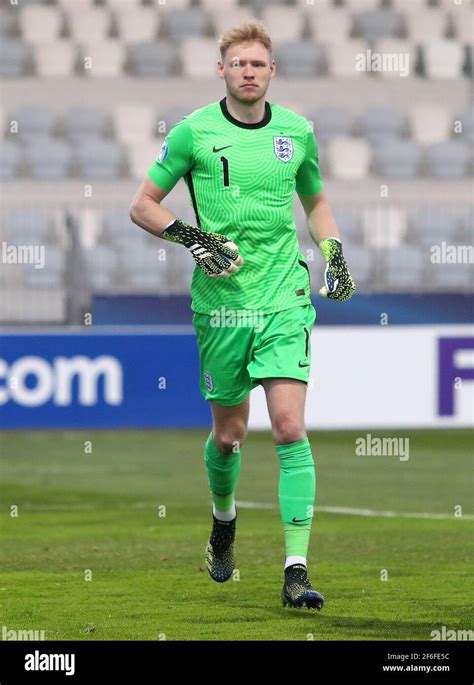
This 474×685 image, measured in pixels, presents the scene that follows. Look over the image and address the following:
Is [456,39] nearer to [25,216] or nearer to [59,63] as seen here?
[59,63]

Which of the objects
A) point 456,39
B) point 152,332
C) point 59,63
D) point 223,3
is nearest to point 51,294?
point 152,332

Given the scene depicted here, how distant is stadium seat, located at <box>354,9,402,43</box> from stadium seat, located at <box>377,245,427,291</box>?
22.2ft

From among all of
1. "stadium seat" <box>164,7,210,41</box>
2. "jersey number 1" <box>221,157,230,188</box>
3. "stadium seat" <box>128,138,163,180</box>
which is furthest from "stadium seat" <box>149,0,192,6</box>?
"jersey number 1" <box>221,157,230,188</box>

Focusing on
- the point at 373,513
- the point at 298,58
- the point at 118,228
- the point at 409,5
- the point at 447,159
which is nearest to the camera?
the point at 373,513

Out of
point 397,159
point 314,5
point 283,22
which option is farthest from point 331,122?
point 314,5

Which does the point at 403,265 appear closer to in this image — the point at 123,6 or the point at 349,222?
the point at 349,222

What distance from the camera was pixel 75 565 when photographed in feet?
26.9

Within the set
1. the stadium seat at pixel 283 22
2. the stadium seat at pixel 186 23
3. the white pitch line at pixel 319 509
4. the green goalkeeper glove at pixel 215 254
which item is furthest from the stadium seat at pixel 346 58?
the green goalkeeper glove at pixel 215 254

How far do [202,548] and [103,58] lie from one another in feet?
49.6

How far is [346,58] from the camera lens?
23.4m

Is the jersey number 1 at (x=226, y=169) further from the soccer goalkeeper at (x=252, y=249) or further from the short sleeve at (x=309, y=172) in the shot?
the short sleeve at (x=309, y=172)

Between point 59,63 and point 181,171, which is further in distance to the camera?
point 59,63

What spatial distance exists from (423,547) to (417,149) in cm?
1423

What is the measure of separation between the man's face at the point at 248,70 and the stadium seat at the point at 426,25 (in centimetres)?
1796
